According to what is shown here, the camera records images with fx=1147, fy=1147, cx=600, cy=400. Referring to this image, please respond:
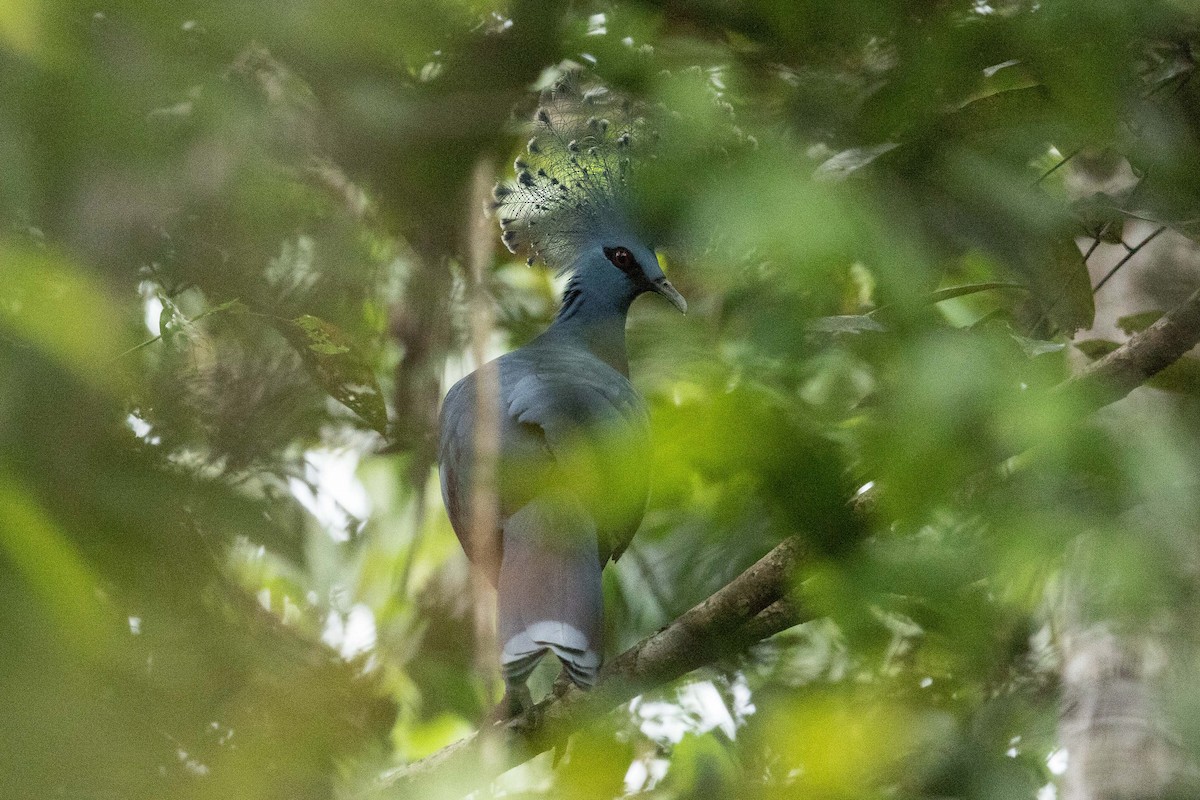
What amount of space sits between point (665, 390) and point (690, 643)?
0.64m

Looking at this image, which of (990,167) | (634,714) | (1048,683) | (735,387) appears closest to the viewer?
(735,387)

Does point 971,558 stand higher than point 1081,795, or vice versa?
point 971,558

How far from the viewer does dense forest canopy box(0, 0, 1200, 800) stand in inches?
42.4

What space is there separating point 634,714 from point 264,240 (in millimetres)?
1297

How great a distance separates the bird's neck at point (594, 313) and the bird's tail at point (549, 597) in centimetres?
56

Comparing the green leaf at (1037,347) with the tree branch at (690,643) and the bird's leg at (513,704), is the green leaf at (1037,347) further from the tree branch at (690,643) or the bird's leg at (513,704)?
the bird's leg at (513,704)

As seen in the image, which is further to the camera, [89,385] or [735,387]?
[89,385]

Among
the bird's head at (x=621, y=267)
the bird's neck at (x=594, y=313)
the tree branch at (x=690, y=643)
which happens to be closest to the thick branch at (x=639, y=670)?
the tree branch at (x=690, y=643)

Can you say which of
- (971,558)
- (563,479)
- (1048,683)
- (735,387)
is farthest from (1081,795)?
(735,387)

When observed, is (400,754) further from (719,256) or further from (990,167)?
(990,167)

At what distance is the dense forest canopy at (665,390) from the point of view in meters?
1.08

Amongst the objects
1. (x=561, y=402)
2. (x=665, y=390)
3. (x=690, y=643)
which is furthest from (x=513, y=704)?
(x=665, y=390)

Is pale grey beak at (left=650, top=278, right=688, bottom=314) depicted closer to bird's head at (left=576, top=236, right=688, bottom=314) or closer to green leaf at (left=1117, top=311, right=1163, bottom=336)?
bird's head at (left=576, top=236, right=688, bottom=314)

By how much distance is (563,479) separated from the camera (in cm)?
122
